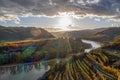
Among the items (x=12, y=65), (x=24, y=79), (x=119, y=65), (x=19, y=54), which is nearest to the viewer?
(x=24, y=79)

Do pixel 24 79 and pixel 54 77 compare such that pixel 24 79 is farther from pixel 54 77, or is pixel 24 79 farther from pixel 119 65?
pixel 119 65

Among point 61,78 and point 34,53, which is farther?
point 34,53

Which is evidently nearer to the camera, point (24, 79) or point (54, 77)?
point (54, 77)

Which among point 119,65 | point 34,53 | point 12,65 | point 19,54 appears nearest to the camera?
point 119,65

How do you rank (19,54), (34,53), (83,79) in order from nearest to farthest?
(83,79) < (19,54) < (34,53)

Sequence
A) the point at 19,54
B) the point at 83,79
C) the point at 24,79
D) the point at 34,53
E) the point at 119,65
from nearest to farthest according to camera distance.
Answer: the point at 83,79 → the point at 24,79 → the point at 119,65 → the point at 19,54 → the point at 34,53

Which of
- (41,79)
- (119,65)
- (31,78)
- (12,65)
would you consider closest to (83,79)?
(41,79)

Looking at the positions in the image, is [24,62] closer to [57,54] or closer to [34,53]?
[34,53]

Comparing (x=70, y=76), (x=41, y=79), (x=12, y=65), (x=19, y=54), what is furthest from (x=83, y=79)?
(x=19, y=54)

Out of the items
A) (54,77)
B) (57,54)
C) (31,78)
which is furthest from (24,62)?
(54,77)
